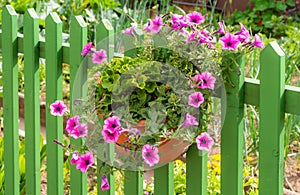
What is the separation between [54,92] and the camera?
301cm

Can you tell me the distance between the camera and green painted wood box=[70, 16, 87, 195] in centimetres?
269

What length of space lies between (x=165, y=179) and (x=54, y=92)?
67 cm

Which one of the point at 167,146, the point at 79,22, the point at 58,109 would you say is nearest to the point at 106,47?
the point at 79,22

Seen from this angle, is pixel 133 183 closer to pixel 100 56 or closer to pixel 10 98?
pixel 100 56

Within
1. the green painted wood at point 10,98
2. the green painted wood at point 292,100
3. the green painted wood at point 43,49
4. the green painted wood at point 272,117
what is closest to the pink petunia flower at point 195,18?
the green painted wood at point 272,117

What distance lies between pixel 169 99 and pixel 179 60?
0.14 metres

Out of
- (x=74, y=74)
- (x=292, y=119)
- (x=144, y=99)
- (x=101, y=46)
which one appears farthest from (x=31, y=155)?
(x=292, y=119)

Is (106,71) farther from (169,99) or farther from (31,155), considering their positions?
(31,155)

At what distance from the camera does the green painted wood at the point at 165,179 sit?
8.46 feet

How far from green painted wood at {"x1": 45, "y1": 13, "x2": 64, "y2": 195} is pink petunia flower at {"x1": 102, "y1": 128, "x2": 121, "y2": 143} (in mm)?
733

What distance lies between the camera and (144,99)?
2305 mm

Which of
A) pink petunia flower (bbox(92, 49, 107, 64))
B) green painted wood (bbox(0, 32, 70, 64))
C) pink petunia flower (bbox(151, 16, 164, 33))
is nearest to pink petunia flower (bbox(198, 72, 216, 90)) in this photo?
pink petunia flower (bbox(151, 16, 164, 33))

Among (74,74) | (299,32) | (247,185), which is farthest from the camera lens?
(299,32)

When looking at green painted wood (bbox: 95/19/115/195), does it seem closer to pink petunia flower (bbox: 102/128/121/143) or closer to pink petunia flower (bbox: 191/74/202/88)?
pink petunia flower (bbox: 102/128/121/143)
